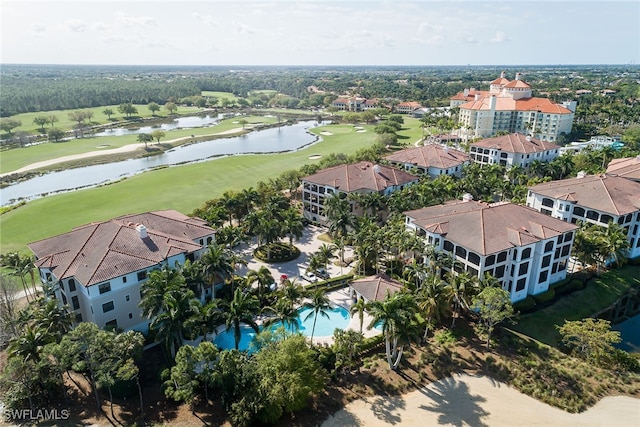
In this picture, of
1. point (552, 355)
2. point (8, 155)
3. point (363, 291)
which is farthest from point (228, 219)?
point (8, 155)

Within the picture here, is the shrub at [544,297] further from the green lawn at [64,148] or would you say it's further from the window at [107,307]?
the green lawn at [64,148]

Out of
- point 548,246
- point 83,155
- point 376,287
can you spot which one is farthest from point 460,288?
point 83,155

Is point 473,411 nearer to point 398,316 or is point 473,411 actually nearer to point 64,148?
point 398,316

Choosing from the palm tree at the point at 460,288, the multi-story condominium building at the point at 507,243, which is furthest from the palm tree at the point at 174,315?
the multi-story condominium building at the point at 507,243

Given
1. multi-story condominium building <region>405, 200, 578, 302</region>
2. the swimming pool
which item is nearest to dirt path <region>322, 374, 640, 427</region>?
the swimming pool

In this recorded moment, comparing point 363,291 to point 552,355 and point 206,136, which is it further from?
point 206,136

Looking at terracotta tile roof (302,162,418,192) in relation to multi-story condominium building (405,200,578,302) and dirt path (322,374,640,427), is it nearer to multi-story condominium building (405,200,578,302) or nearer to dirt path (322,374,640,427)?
multi-story condominium building (405,200,578,302)

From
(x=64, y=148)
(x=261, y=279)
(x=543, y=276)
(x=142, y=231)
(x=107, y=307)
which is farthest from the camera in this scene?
(x=64, y=148)
